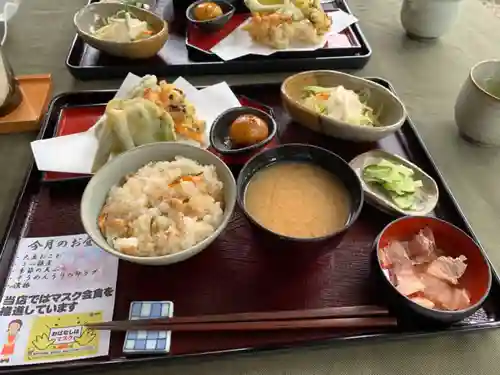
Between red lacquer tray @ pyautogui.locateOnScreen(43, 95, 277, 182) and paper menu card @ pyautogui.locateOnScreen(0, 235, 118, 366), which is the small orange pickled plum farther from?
paper menu card @ pyautogui.locateOnScreen(0, 235, 118, 366)

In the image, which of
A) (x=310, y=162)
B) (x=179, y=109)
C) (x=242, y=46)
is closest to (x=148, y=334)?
(x=310, y=162)

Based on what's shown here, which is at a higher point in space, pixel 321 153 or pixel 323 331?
pixel 321 153

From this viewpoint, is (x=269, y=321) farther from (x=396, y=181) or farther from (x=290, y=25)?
(x=290, y=25)

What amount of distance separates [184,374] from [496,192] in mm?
1037

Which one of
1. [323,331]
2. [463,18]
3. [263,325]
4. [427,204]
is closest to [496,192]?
[427,204]

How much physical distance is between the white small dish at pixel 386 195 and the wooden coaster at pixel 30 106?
106 centimetres

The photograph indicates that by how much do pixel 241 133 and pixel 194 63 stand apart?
1.82 feet

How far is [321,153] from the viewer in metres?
1.30

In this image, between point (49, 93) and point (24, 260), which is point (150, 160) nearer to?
point (24, 260)

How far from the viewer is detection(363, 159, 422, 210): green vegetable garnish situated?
1293 mm

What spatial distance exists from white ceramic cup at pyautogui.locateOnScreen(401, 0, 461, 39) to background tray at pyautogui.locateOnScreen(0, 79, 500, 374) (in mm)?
992

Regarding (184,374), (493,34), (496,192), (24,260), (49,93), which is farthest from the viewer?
(493,34)

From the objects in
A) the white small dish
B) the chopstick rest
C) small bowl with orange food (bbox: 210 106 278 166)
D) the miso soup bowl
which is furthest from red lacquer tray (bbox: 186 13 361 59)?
the chopstick rest

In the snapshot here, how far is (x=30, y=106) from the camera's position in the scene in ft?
5.52
